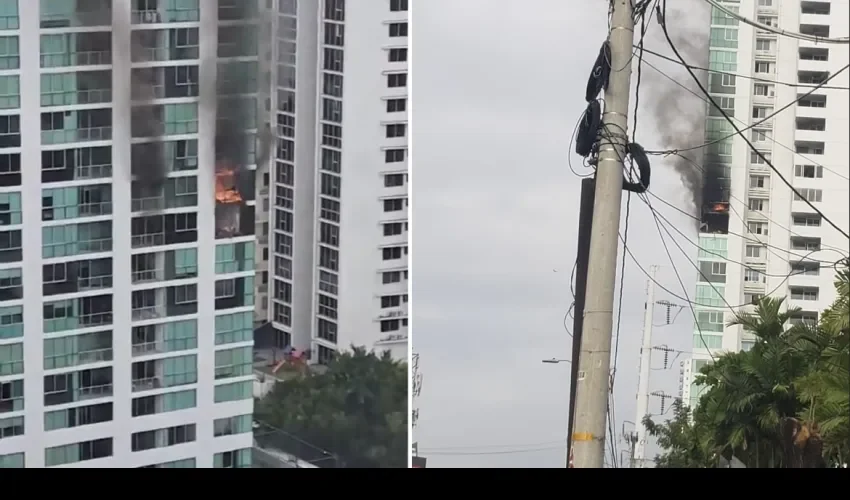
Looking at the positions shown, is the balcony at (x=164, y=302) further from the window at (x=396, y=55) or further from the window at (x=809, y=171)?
the window at (x=809, y=171)

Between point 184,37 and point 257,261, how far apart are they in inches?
117

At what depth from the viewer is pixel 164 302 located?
8711 millimetres

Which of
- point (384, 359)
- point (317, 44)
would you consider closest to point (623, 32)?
point (317, 44)

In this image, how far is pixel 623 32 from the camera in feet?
14.3

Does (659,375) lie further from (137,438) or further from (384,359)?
(384,359)

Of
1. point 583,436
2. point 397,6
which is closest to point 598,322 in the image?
point 583,436

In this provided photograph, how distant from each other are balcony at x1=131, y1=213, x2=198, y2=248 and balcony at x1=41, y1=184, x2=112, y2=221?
219 mm

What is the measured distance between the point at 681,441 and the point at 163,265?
15.0 feet

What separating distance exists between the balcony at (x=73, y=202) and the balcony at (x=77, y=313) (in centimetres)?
55

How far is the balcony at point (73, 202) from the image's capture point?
8266mm

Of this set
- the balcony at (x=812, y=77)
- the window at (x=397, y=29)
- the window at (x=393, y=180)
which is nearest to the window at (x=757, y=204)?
the balcony at (x=812, y=77)

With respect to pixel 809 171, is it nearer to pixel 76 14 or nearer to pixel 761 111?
pixel 761 111

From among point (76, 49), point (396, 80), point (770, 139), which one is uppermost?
point (76, 49)
